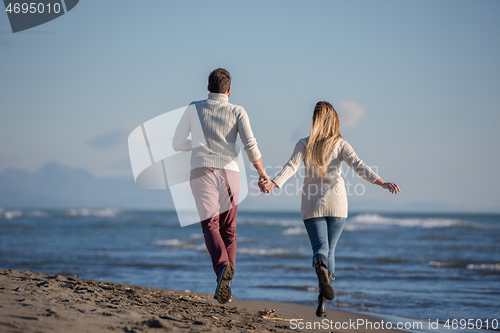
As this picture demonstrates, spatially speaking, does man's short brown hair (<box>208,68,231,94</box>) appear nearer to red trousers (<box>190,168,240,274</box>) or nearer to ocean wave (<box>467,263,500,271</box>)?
red trousers (<box>190,168,240,274</box>)

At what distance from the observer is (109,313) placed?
2518mm

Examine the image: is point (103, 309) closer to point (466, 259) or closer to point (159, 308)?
point (159, 308)

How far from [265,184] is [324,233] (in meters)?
0.64

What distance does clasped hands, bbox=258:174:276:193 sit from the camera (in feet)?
10.8

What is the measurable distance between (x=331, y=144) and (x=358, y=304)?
9.73 ft

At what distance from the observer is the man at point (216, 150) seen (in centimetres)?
334

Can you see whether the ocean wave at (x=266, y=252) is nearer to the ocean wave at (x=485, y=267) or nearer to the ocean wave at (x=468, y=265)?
the ocean wave at (x=468, y=265)

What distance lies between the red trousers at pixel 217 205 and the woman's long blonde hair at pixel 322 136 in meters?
0.69

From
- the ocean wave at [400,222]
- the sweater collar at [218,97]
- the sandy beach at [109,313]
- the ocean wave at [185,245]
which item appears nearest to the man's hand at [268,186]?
the sweater collar at [218,97]

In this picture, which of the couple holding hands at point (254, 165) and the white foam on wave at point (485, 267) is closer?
the couple holding hands at point (254, 165)

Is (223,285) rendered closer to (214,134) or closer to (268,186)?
(268,186)

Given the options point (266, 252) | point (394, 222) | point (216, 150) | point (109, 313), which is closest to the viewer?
point (109, 313)

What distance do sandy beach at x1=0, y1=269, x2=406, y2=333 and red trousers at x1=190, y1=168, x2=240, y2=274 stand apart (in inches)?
19.2

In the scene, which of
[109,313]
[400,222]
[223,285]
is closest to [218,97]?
[223,285]
